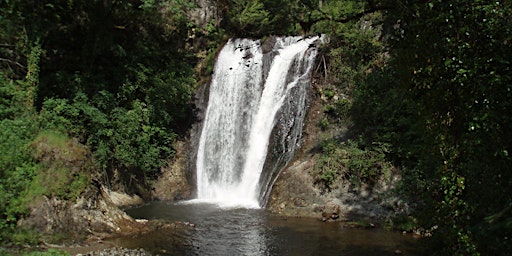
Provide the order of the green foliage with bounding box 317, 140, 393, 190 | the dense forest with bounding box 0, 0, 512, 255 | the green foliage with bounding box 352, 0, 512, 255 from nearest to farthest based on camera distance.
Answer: the green foliage with bounding box 352, 0, 512, 255
the dense forest with bounding box 0, 0, 512, 255
the green foliage with bounding box 317, 140, 393, 190

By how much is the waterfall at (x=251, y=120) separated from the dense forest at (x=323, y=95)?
1147mm

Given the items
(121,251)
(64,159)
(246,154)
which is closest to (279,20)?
(121,251)

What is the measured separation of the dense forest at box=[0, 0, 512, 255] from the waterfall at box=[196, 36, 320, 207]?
1147mm

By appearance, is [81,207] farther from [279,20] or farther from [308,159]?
[308,159]

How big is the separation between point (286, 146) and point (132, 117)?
589 centimetres

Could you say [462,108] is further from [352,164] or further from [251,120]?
[251,120]

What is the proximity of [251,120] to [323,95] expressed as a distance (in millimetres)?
3060

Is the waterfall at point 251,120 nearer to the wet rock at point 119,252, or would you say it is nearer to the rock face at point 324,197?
the rock face at point 324,197

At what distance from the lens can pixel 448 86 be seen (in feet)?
12.8

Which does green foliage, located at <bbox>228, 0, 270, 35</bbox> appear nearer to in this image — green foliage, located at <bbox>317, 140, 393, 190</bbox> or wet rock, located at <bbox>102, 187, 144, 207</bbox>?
green foliage, located at <bbox>317, 140, 393, 190</bbox>

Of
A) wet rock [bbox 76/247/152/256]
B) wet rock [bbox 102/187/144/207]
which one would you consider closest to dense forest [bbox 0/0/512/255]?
wet rock [bbox 102/187/144/207]

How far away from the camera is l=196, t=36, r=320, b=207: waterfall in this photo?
14.9 metres

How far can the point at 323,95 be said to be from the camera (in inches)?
618

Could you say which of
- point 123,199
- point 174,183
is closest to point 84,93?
point 123,199
